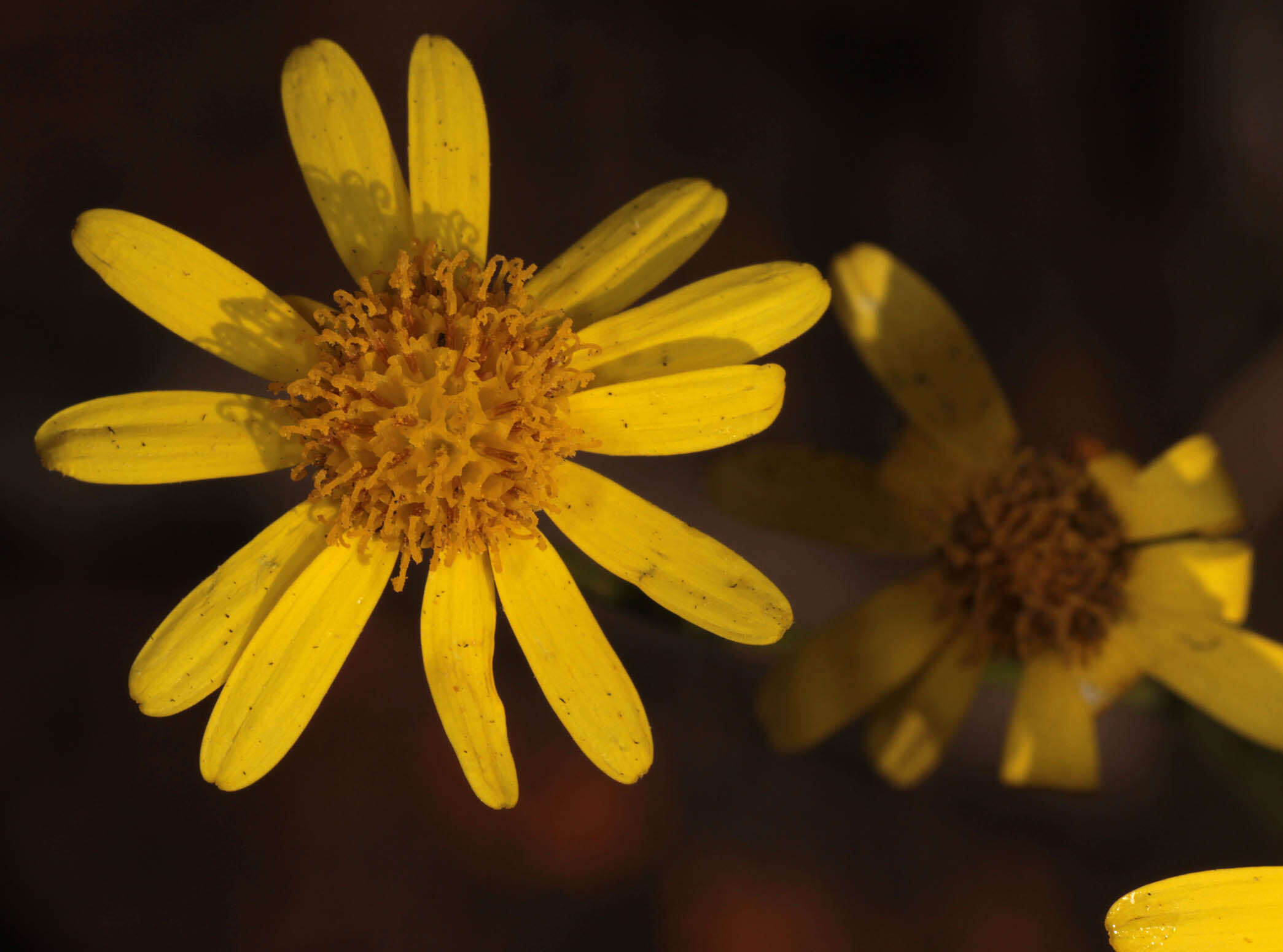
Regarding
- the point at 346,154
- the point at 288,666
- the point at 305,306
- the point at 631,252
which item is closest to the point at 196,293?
the point at 305,306

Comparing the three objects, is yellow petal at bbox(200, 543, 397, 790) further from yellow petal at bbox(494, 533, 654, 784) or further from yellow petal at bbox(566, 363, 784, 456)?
yellow petal at bbox(566, 363, 784, 456)

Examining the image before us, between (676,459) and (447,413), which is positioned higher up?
(676,459)

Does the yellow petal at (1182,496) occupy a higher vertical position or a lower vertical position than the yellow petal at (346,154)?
lower

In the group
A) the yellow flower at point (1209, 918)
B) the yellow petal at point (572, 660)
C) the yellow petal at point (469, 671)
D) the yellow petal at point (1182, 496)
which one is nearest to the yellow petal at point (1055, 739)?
the yellow petal at point (1182, 496)

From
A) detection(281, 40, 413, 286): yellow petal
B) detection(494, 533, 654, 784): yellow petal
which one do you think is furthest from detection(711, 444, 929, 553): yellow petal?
detection(281, 40, 413, 286): yellow petal

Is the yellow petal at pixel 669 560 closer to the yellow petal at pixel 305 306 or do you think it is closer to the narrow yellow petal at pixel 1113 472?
the yellow petal at pixel 305 306

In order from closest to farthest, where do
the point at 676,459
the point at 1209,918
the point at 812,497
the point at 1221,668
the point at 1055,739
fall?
the point at 1209,918
the point at 1221,668
the point at 1055,739
the point at 812,497
the point at 676,459

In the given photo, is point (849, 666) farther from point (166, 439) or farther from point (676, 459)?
point (166, 439)
